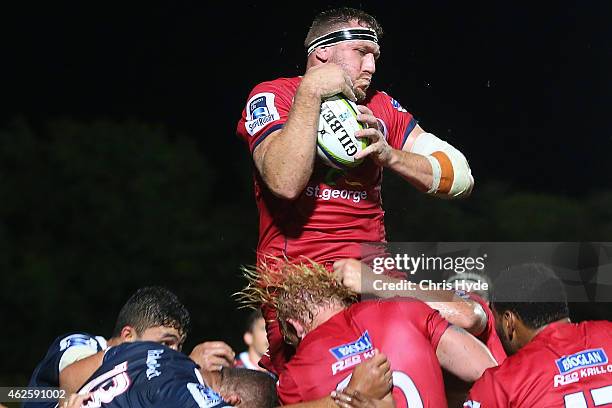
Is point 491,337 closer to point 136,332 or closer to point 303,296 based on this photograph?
point 303,296

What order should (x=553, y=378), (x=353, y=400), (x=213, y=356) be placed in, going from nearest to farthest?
(x=353, y=400) < (x=553, y=378) < (x=213, y=356)

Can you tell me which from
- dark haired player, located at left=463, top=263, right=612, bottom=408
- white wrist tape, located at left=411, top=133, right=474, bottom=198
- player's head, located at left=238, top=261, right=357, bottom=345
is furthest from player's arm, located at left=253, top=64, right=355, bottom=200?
dark haired player, located at left=463, top=263, right=612, bottom=408

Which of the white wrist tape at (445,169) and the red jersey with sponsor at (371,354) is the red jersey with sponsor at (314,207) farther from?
the red jersey with sponsor at (371,354)

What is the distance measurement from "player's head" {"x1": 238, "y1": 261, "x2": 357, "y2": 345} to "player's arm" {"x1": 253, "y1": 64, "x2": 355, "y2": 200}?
0.96 ft

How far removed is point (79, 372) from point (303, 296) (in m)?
1.00

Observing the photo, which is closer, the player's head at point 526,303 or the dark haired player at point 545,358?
the dark haired player at point 545,358

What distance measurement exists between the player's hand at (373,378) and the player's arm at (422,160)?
0.76m

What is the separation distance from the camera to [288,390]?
12.1 ft

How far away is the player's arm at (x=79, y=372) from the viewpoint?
4.16m

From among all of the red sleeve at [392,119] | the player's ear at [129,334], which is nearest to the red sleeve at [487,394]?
the red sleeve at [392,119]

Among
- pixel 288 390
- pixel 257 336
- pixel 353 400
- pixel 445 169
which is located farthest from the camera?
pixel 257 336

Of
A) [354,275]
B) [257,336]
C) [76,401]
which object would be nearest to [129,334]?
[76,401]

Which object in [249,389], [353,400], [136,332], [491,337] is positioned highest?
[136,332]

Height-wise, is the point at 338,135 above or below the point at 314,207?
above
